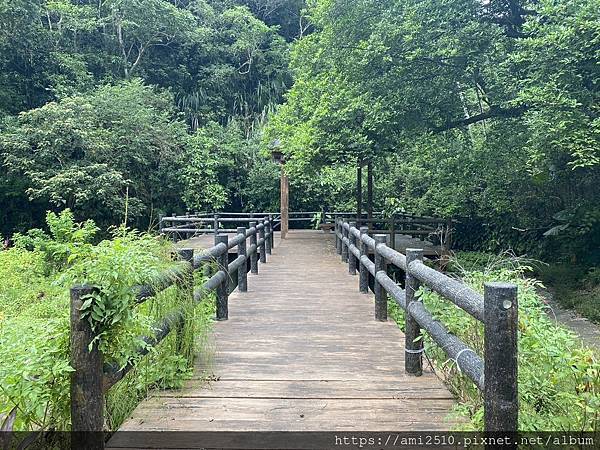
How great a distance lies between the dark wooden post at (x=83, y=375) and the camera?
6.88 ft

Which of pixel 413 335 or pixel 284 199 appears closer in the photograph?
pixel 413 335

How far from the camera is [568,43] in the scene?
8.20 m

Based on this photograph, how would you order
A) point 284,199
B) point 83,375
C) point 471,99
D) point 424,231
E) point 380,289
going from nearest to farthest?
1. point 83,375
2. point 380,289
3. point 424,231
4. point 471,99
5. point 284,199

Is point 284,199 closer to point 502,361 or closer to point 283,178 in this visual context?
point 283,178

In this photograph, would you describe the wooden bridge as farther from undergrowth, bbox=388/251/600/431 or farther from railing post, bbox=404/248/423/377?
undergrowth, bbox=388/251/600/431

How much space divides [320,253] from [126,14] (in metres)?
16.2

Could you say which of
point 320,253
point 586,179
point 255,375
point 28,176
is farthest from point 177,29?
point 255,375

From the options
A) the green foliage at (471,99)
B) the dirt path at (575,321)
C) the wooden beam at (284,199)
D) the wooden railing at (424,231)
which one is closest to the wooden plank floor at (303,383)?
the wooden railing at (424,231)

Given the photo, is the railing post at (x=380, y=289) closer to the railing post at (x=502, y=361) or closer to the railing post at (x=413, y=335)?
the railing post at (x=413, y=335)

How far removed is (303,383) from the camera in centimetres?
312

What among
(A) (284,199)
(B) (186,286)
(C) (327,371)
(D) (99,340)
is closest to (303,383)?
(C) (327,371)

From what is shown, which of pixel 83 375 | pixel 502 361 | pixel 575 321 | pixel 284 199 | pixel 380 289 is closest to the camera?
pixel 502 361

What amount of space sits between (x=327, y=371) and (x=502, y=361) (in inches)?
65.2

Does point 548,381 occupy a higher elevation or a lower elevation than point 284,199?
lower
